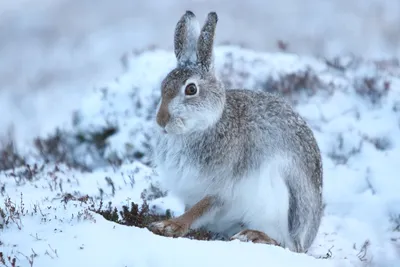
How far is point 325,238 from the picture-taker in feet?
21.0

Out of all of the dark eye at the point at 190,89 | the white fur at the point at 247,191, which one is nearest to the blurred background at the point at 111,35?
the white fur at the point at 247,191

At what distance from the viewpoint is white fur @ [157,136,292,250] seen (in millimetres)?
5195

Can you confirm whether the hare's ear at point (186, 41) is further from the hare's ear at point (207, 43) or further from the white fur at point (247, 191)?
the white fur at point (247, 191)

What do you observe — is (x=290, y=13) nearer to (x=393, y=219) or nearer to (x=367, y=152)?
(x=367, y=152)

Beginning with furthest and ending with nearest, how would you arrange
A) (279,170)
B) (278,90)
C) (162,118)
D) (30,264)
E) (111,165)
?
1. (278,90)
2. (111,165)
3. (279,170)
4. (162,118)
5. (30,264)

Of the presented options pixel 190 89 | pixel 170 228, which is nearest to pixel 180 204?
pixel 170 228

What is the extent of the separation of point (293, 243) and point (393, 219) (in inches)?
73.6

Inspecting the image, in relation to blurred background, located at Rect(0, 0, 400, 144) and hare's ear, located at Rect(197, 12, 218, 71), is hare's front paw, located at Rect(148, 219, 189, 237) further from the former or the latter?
blurred background, located at Rect(0, 0, 400, 144)

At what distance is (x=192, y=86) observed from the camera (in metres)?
5.18

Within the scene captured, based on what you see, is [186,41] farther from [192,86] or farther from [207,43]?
[192,86]

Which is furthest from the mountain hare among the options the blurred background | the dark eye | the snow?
the blurred background

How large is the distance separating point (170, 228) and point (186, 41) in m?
1.64

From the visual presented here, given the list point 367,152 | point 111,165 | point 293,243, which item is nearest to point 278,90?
point 367,152

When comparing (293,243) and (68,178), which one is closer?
(293,243)
